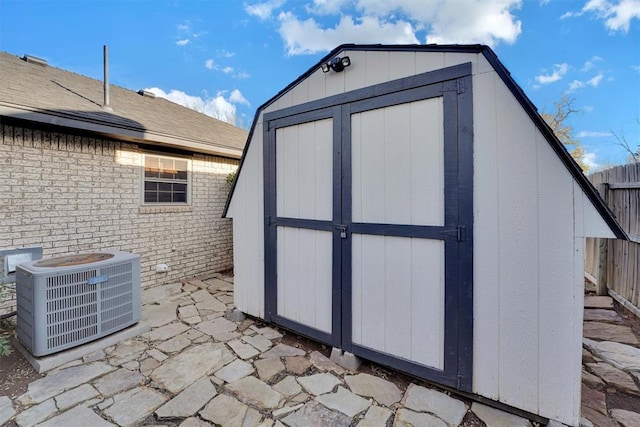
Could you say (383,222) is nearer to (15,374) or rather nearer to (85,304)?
(85,304)

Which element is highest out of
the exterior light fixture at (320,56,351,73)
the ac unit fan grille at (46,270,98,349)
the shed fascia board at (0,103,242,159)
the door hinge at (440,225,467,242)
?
the exterior light fixture at (320,56,351,73)

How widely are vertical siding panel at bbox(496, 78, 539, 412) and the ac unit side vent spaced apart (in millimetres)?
3831

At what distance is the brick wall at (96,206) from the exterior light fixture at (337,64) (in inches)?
156

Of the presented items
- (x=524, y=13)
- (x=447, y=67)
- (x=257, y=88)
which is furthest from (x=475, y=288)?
(x=257, y=88)

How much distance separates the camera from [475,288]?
7.12 feet

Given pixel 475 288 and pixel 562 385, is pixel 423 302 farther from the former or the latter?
pixel 562 385

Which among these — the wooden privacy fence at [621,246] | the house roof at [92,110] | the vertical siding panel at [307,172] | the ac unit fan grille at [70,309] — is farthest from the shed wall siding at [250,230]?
the wooden privacy fence at [621,246]

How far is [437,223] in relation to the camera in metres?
2.31

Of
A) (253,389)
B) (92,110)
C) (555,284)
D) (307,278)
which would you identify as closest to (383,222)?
(307,278)

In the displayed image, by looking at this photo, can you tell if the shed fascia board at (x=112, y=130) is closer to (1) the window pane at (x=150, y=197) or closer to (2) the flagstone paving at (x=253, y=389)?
(1) the window pane at (x=150, y=197)

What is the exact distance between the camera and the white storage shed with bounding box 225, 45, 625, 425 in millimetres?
1930

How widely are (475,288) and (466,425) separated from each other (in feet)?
3.11

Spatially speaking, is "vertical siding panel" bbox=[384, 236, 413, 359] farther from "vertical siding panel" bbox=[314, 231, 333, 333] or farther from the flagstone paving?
"vertical siding panel" bbox=[314, 231, 333, 333]

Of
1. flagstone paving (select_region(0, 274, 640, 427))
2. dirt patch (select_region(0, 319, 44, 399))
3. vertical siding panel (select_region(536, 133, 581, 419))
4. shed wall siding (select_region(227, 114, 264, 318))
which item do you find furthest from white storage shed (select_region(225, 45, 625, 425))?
dirt patch (select_region(0, 319, 44, 399))
